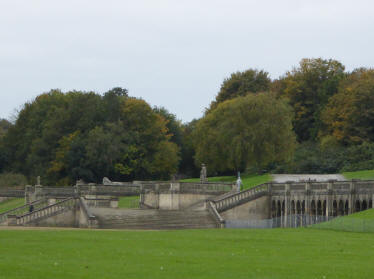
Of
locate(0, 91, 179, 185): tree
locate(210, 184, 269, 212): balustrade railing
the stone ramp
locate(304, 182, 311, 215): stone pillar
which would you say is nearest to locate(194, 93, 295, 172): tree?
locate(0, 91, 179, 185): tree

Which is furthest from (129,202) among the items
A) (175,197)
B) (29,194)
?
(29,194)

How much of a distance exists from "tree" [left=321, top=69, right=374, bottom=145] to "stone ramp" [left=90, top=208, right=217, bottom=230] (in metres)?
41.8

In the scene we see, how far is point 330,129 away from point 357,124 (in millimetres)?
6052

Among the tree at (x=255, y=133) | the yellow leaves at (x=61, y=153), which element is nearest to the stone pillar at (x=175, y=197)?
the tree at (x=255, y=133)

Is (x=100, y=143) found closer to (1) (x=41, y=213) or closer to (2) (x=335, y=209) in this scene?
(1) (x=41, y=213)

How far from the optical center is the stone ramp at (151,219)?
58.3 meters

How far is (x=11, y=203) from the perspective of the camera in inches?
3644

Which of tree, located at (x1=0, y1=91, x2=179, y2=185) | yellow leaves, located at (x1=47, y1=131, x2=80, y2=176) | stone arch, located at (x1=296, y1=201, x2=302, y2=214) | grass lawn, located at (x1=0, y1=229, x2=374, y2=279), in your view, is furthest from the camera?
yellow leaves, located at (x1=47, y1=131, x2=80, y2=176)

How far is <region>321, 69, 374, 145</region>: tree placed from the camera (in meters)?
98.4

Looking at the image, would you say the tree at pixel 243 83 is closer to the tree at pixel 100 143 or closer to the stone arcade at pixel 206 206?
the tree at pixel 100 143

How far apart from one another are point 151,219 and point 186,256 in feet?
104

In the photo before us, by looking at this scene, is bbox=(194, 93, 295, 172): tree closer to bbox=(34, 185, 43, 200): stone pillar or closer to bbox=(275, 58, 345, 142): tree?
bbox=(275, 58, 345, 142): tree

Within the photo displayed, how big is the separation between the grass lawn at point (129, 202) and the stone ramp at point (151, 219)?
28.6 feet

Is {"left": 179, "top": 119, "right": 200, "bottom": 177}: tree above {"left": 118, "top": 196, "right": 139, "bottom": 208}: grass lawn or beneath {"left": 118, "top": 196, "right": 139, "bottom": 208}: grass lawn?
above
